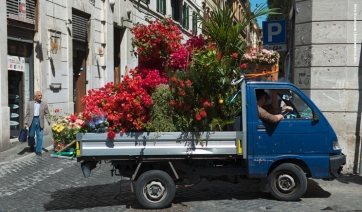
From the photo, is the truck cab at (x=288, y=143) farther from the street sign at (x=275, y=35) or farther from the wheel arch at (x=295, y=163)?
the street sign at (x=275, y=35)

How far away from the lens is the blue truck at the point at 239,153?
7.04 meters

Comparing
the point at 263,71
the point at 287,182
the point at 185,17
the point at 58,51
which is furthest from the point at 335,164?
the point at 185,17

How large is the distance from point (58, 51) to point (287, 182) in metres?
11.2

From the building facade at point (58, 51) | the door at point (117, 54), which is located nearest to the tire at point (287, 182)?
the building facade at point (58, 51)

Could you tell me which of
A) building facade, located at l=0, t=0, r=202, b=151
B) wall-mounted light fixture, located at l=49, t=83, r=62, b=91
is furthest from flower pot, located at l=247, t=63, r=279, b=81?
wall-mounted light fixture, located at l=49, t=83, r=62, b=91

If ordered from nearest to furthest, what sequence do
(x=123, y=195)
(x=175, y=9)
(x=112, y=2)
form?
(x=123, y=195) < (x=112, y=2) < (x=175, y=9)

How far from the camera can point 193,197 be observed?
8.05 metres

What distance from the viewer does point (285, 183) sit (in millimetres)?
7465

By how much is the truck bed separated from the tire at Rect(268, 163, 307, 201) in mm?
796

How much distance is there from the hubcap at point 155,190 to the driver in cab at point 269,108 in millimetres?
1752

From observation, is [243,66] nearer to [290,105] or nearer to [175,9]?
[290,105]

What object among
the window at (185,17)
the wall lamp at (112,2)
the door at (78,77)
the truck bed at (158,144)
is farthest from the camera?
the window at (185,17)

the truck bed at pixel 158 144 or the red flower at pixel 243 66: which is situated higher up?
the red flower at pixel 243 66

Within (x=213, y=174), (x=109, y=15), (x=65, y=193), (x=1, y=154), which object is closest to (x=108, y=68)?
(x=109, y=15)
